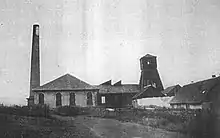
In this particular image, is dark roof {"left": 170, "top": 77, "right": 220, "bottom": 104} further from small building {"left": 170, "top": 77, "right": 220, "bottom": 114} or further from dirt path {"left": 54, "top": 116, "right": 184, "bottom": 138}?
dirt path {"left": 54, "top": 116, "right": 184, "bottom": 138}

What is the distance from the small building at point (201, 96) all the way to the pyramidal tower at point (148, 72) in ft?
1.19

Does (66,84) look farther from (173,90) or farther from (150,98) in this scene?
(173,90)

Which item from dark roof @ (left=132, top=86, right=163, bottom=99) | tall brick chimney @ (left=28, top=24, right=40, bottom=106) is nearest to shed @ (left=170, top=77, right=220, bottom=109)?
dark roof @ (left=132, top=86, right=163, bottom=99)

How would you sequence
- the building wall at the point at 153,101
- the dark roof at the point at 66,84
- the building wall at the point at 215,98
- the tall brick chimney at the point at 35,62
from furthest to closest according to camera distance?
the building wall at the point at 153,101 < the building wall at the point at 215,98 < the dark roof at the point at 66,84 < the tall brick chimney at the point at 35,62

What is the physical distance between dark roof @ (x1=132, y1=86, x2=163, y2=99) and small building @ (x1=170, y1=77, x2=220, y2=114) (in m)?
0.33

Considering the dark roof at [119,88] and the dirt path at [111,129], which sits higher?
the dark roof at [119,88]

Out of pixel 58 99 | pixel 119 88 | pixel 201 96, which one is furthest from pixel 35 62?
pixel 201 96

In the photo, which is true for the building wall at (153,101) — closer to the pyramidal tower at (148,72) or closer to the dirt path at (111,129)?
the pyramidal tower at (148,72)

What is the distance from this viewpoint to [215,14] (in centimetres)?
373

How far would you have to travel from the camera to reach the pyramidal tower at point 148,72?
11.8 ft

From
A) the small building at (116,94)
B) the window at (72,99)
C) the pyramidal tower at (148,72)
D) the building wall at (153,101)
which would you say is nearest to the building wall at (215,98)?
the building wall at (153,101)

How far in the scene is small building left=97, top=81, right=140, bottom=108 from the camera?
358cm

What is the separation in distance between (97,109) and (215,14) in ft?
7.41

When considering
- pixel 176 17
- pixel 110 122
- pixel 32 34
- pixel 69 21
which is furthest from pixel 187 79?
pixel 32 34
